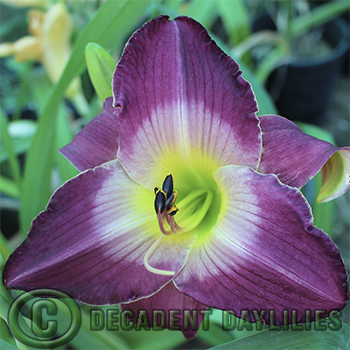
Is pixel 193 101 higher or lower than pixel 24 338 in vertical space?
higher

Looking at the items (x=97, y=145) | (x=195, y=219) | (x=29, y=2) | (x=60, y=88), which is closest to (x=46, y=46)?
(x=29, y=2)

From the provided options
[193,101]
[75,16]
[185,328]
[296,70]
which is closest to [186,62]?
[193,101]

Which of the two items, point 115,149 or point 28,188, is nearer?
point 115,149

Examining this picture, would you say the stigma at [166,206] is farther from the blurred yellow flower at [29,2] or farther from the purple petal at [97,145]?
the blurred yellow flower at [29,2]

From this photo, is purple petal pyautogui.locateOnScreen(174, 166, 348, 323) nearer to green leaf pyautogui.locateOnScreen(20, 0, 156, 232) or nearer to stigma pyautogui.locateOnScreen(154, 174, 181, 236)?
stigma pyautogui.locateOnScreen(154, 174, 181, 236)

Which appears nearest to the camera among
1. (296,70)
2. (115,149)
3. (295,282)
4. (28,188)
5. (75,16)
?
(295,282)

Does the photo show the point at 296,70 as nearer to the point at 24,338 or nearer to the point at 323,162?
the point at 323,162

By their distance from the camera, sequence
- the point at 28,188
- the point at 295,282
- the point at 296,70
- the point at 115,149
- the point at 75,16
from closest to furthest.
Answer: the point at 295,282
the point at 115,149
the point at 28,188
the point at 75,16
the point at 296,70

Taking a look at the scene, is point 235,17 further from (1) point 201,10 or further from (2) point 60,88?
(2) point 60,88
